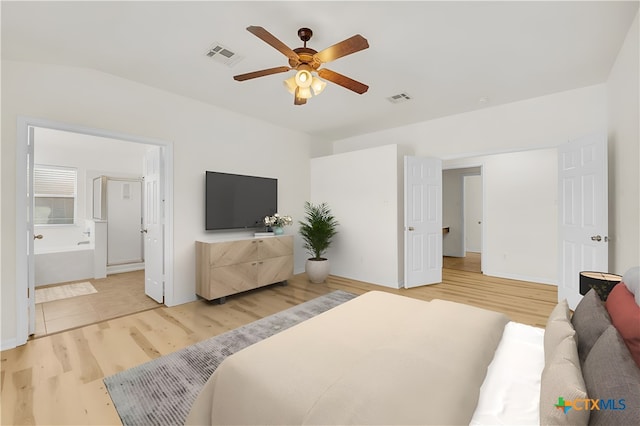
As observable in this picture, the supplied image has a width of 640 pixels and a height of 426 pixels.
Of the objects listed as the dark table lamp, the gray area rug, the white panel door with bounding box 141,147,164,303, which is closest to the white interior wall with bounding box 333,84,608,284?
the dark table lamp

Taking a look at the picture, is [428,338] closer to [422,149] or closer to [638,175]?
[638,175]

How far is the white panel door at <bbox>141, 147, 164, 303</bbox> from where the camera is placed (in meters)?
3.62

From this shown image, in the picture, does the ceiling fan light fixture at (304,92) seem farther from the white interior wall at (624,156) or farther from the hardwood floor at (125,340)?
the white interior wall at (624,156)

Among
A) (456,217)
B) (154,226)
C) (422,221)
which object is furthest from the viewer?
(456,217)

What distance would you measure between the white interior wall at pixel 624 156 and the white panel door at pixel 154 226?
486cm

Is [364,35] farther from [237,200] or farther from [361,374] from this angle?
[237,200]

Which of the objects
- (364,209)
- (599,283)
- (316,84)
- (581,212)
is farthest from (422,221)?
(316,84)

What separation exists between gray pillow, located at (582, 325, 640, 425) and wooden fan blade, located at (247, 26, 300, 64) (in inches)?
88.9

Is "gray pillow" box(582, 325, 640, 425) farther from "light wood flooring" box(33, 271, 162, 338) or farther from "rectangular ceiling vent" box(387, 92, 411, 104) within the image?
"light wood flooring" box(33, 271, 162, 338)

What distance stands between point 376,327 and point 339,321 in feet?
0.74

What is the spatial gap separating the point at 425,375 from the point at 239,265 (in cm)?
312

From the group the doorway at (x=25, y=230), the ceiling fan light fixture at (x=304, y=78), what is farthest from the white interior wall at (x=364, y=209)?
the doorway at (x=25, y=230)

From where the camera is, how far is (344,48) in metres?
1.94

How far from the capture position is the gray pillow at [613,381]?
72cm
